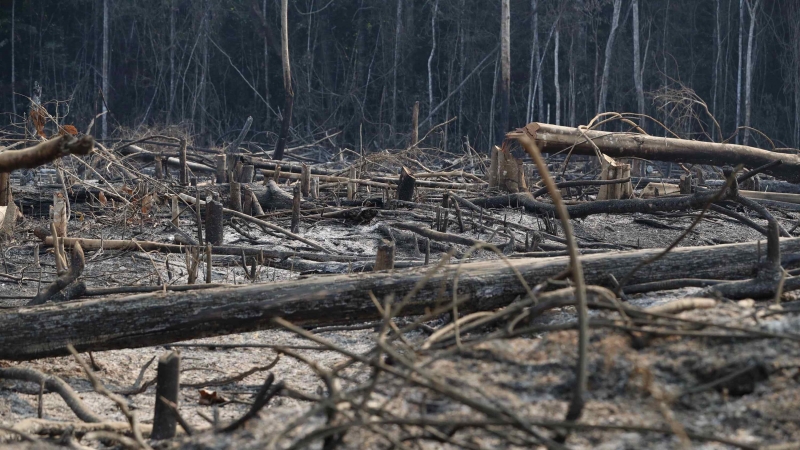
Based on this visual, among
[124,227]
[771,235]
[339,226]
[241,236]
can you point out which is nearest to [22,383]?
[771,235]

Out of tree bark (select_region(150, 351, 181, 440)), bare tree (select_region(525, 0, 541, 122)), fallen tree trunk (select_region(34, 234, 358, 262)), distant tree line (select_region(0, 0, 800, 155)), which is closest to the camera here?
tree bark (select_region(150, 351, 181, 440))

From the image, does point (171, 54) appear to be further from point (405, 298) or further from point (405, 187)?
point (405, 298)

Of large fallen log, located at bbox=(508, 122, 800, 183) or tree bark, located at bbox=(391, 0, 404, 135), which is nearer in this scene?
large fallen log, located at bbox=(508, 122, 800, 183)

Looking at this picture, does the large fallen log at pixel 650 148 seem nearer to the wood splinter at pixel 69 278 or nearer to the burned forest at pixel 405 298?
the burned forest at pixel 405 298

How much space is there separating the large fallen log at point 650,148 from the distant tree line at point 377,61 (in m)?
13.7

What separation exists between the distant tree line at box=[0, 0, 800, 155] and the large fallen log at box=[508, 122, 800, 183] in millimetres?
13714

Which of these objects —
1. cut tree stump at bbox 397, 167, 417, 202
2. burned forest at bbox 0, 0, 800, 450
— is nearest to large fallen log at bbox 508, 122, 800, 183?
burned forest at bbox 0, 0, 800, 450

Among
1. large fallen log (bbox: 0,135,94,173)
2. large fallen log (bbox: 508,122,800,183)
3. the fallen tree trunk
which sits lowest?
the fallen tree trunk

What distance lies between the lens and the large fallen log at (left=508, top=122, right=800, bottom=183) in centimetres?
790

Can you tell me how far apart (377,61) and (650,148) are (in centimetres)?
1722

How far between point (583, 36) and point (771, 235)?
21734 millimetres

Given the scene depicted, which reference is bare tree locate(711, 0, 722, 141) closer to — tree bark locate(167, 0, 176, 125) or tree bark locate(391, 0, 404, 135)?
tree bark locate(391, 0, 404, 135)

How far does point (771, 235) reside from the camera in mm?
3057

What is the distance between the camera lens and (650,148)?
8.27 meters
